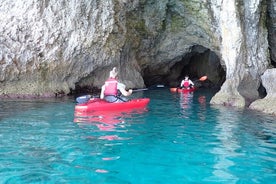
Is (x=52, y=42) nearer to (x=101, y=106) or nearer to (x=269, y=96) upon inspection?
(x=101, y=106)

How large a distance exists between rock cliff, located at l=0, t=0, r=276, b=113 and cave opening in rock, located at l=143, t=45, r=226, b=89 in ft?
20.1

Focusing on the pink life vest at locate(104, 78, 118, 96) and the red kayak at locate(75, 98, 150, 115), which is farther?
the pink life vest at locate(104, 78, 118, 96)

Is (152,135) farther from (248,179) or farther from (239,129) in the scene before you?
(248,179)

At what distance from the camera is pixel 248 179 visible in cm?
487

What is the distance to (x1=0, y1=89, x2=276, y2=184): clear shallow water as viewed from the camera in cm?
486

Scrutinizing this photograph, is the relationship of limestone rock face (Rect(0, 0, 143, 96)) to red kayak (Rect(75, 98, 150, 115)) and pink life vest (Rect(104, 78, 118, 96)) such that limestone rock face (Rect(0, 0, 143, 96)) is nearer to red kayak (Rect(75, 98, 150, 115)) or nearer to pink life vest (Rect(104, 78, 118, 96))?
pink life vest (Rect(104, 78, 118, 96))

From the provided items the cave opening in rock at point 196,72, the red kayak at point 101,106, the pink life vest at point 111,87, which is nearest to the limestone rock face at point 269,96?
the red kayak at point 101,106

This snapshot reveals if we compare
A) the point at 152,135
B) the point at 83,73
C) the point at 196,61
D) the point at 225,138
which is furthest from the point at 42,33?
the point at 196,61

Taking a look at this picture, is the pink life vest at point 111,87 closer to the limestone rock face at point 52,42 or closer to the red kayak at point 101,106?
the red kayak at point 101,106

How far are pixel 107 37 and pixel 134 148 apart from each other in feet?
37.3

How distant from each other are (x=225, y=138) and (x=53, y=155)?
368 centimetres

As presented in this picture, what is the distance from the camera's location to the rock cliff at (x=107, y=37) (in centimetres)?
1445

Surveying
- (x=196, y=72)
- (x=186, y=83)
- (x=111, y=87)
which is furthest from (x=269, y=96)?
(x=196, y=72)

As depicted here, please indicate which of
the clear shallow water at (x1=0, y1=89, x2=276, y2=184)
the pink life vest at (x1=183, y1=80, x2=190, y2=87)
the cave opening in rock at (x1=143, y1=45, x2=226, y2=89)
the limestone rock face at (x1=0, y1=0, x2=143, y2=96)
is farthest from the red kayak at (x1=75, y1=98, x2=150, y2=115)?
the cave opening in rock at (x1=143, y1=45, x2=226, y2=89)
